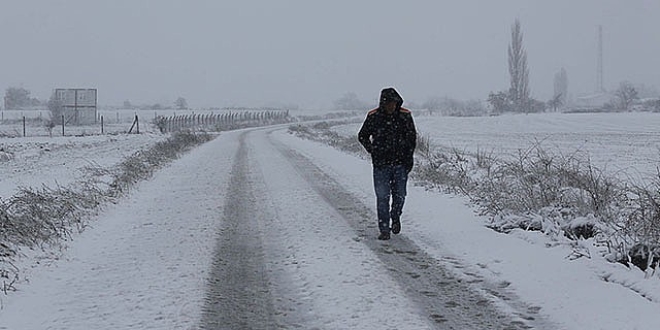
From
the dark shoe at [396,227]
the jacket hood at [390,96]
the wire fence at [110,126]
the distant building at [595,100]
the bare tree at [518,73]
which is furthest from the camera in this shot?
the distant building at [595,100]

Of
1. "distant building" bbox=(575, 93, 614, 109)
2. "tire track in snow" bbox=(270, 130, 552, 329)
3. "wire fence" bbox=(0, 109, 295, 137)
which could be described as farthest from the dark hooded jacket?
"distant building" bbox=(575, 93, 614, 109)

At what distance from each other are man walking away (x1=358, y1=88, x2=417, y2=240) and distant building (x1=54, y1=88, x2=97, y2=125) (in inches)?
2693

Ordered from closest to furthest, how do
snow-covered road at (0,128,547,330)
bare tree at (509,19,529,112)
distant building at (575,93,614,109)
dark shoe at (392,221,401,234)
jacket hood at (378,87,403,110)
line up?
snow-covered road at (0,128,547,330), jacket hood at (378,87,403,110), dark shoe at (392,221,401,234), bare tree at (509,19,529,112), distant building at (575,93,614,109)

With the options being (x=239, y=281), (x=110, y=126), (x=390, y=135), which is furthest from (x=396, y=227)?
(x=110, y=126)

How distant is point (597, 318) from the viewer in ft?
18.5

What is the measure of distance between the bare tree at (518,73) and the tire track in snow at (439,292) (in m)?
120

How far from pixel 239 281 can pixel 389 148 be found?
312cm

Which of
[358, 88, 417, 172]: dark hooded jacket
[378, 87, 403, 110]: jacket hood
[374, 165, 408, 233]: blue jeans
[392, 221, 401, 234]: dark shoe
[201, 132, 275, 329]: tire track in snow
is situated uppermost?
[378, 87, 403, 110]: jacket hood

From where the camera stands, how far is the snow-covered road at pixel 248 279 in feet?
19.1

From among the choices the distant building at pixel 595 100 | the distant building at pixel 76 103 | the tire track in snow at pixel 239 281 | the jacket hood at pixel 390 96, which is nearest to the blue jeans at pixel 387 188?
the jacket hood at pixel 390 96

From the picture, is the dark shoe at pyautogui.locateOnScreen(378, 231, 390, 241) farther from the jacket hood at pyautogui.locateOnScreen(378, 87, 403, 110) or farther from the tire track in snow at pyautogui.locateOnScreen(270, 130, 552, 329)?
the jacket hood at pyautogui.locateOnScreen(378, 87, 403, 110)

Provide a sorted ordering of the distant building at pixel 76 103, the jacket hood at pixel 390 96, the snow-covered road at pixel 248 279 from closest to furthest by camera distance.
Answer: the snow-covered road at pixel 248 279 < the jacket hood at pixel 390 96 < the distant building at pixel 76 103

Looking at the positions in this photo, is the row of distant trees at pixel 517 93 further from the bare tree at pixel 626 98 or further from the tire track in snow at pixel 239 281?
the tire track in snow at pixel 239 281

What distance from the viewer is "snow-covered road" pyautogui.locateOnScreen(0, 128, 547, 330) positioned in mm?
5812
